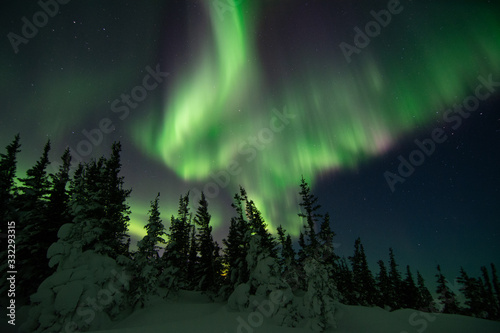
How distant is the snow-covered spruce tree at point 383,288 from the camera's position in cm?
3634

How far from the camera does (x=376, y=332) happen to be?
15406 millimetres

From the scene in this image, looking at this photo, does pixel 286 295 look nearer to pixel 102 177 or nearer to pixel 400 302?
pixel 102 177

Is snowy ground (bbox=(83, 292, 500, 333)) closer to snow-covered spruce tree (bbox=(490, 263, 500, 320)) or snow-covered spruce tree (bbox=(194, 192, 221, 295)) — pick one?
snow-covered spruce tree (bbox=(194, 192, 221, 295))

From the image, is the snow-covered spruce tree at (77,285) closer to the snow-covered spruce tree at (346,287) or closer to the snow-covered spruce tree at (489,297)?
the snow-covered spruce tree at (346,287)

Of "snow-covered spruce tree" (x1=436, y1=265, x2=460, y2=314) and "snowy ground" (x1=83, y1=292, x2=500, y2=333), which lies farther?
"snow-covered spruce tree" (x1=436, y1=265, x2=460, y2=314)

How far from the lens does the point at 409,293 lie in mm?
38906

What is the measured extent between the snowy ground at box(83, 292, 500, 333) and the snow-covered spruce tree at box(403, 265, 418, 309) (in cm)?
2320

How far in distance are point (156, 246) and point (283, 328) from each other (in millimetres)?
14123

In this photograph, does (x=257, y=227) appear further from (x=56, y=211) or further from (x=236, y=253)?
(x=56, y=211)

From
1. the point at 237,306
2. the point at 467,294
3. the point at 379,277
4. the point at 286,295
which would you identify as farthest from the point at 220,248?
the point at 467,294

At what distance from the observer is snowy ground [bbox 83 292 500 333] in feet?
42.6

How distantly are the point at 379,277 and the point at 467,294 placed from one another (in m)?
12.7

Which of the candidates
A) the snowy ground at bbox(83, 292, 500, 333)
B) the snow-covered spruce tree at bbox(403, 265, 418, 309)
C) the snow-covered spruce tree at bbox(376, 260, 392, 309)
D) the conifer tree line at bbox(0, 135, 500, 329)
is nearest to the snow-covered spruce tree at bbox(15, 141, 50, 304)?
the conifer tree line at bbox(0, 135, 500, 329)

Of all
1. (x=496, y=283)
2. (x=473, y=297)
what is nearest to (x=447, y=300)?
(x=473, y=297)
